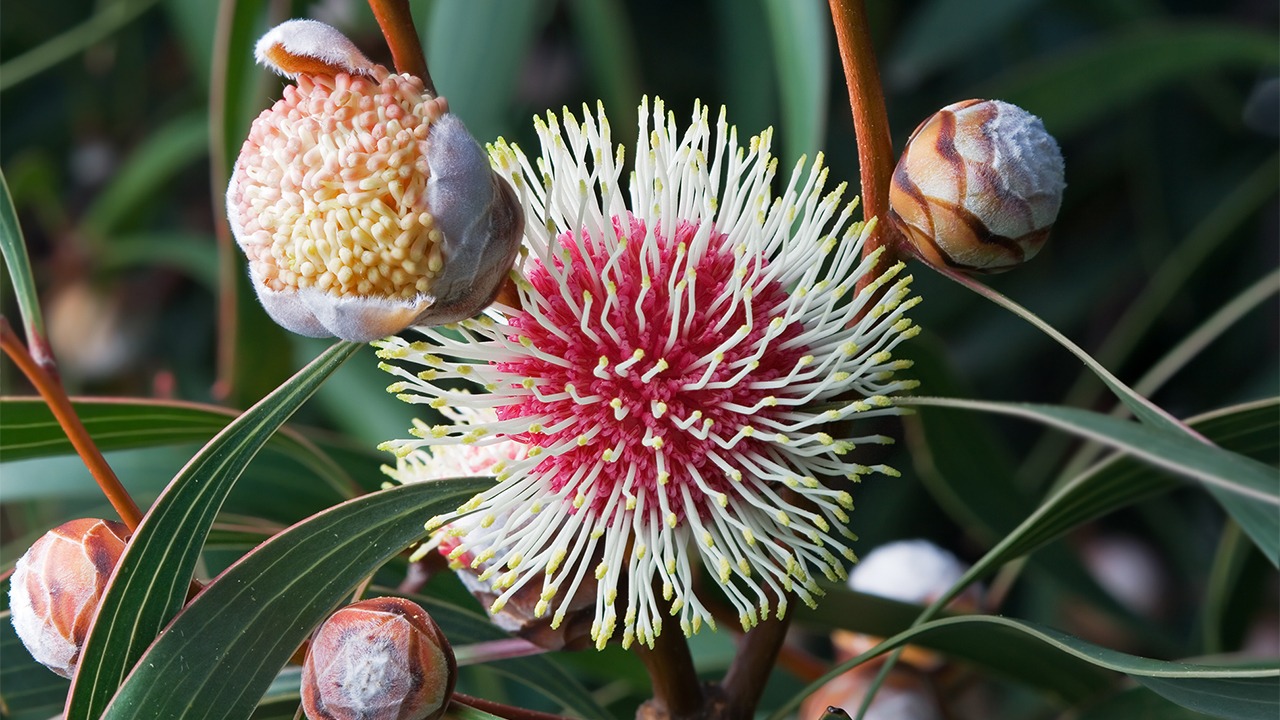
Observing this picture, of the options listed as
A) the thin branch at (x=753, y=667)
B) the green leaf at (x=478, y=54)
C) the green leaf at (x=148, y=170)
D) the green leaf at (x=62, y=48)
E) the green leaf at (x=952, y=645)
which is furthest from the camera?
the green leaf at (x=148, y=170)

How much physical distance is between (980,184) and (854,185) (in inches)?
40.8

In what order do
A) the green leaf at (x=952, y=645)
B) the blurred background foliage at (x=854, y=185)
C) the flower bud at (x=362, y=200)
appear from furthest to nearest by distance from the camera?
the blurred background foliage at (x=854, y=185) < the green leaf at (x=952, y=645) < the flower bud at (x=362, y=200)

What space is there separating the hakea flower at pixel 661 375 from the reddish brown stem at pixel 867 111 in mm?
20

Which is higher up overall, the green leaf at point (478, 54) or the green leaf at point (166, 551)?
the green leaf at point (478, 54)

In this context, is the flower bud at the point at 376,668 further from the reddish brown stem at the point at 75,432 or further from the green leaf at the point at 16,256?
the green leaf at the point at 16,256

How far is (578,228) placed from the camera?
0.71m

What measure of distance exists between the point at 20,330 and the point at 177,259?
1.56 feet

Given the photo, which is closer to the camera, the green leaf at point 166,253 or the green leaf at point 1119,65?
the green leaf at point 1119,65

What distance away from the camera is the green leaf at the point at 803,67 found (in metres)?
1.09

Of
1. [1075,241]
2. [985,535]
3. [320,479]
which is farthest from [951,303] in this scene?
[320,479]

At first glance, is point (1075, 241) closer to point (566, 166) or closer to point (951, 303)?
point (951, 303)

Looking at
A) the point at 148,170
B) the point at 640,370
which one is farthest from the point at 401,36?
the point at 148,170

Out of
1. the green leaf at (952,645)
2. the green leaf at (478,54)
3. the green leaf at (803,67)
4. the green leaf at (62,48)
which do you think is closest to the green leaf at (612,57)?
the green leaf at (478,54)

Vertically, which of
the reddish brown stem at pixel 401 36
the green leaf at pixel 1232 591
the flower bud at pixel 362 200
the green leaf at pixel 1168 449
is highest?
the reddish brown stem at pixel 401 36
